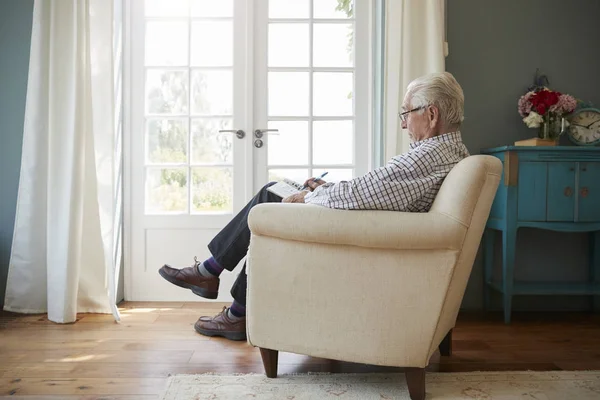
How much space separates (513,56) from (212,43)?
1.81m

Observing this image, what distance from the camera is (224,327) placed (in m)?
2.27

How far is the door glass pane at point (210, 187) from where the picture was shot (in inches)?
118

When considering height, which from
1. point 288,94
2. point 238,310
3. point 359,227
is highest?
point 288,94

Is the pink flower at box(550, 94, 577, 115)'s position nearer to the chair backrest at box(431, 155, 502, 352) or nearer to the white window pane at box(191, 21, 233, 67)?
the chair backrest at box(431, 155, 502, 352)

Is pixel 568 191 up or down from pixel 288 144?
down

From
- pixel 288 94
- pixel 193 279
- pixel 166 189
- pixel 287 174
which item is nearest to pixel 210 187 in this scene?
pixel 166 189

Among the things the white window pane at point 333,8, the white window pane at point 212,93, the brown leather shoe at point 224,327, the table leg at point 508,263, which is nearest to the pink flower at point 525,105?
the table leg at point 508,263

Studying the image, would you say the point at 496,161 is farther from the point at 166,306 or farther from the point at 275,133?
the point at 166,306

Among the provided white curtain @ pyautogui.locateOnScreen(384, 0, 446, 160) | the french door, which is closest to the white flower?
white curtain @ pyautogui.locateOnScreen(384, 0, 446, 160)

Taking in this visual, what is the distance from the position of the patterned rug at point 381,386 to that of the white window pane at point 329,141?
5.01ft

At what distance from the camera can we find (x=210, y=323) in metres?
2.30

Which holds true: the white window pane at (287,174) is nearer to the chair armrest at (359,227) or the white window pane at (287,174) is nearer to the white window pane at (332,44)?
the white window pane at (332,44)

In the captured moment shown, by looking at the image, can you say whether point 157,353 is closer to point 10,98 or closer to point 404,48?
point 10,98

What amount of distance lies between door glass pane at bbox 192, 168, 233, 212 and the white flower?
1.73m
